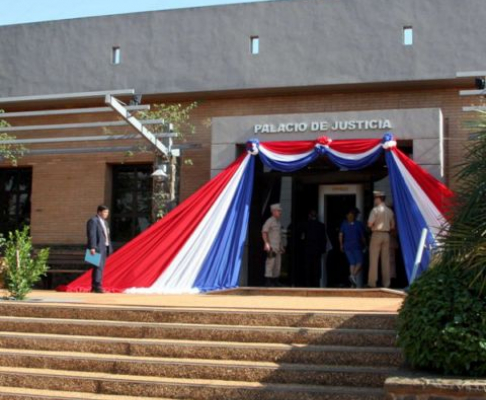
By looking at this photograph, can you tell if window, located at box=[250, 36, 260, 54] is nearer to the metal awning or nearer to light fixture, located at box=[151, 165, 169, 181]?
the metal awning

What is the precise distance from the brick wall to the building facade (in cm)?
3

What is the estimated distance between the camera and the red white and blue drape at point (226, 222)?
12789 mm

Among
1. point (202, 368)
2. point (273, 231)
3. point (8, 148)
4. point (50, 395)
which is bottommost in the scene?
point (50, 395)

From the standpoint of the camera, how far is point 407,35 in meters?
15.1

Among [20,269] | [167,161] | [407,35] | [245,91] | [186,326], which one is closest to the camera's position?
[186,326]

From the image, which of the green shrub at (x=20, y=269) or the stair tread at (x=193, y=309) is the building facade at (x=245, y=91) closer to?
the green shrub at (x=20, y=269)

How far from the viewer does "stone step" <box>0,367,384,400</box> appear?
6.70 metres

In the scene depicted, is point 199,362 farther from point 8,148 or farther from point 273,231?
point 8,148

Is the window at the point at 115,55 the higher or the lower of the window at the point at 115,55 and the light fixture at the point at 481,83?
the higher

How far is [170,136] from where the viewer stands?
15.1m

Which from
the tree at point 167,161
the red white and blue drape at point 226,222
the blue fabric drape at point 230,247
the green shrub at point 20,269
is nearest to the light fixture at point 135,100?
the tree at point 167,161

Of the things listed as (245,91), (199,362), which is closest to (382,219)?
(245,91)

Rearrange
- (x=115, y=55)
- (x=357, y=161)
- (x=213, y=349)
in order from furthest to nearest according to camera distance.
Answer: (x=115, y=55)
(x=357, y=161)
(x=213, y=349)

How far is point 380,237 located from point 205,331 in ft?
20.8
